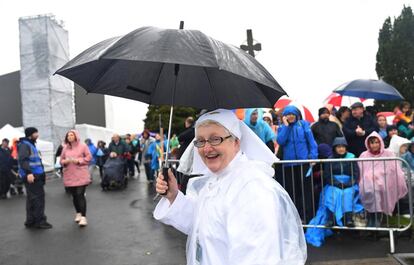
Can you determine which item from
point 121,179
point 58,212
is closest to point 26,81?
point 121,179

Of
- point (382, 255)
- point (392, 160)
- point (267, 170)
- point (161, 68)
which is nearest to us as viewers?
point (267, 170)

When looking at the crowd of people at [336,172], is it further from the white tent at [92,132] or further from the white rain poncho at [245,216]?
the white tent at [92,132]

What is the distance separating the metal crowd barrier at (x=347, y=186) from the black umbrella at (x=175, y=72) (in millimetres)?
2950

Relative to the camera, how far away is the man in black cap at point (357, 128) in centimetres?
721

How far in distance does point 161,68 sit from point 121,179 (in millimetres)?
10540

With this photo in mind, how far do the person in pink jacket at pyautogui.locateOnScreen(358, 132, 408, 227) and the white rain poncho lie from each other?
3912 mm

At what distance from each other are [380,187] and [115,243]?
3916mm

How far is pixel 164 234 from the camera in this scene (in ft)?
22.0

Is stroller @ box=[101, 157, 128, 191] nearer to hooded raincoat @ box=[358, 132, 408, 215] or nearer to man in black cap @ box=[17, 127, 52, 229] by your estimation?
man in black cap @ box=[17, 127, 52, 229]

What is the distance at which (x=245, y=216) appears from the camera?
1782mm

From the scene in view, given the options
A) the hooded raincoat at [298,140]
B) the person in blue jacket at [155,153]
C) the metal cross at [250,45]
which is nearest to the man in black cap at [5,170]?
the person in blue jacket at [155,153]

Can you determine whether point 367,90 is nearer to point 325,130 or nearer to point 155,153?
point 325,130

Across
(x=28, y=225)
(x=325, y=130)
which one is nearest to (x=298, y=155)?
(x=325, y=130)

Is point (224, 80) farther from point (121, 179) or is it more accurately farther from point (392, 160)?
point (121, 179)
